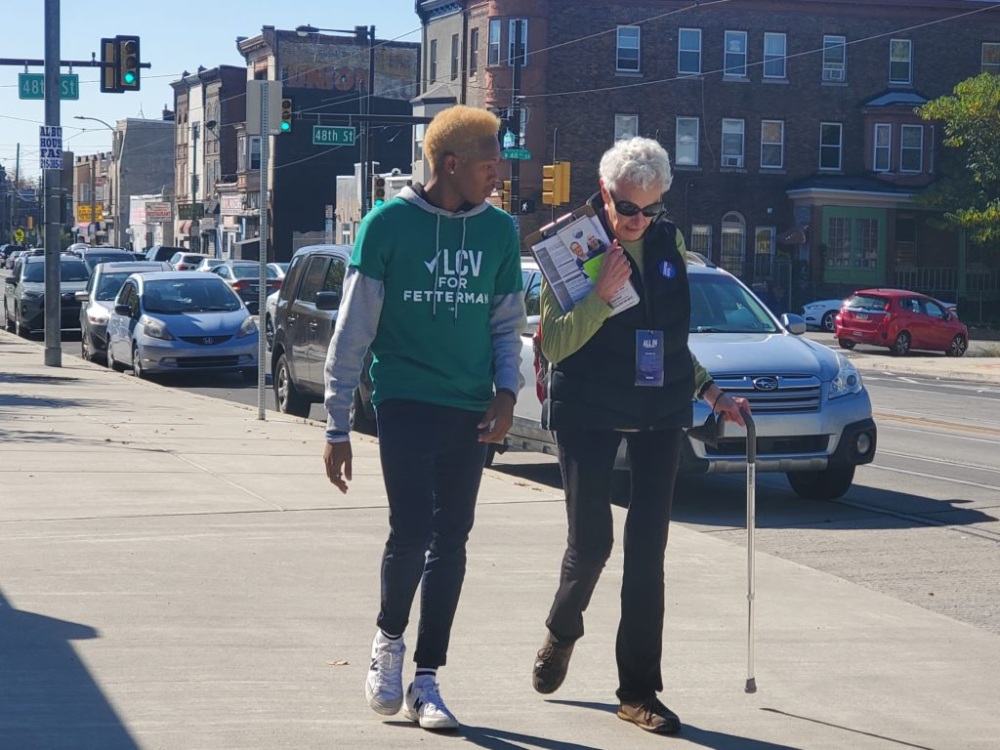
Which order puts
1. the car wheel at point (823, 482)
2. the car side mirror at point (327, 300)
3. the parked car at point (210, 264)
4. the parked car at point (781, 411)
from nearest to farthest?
the parked car at point (781, 411)
the car wheel at point (823, 482)
the car side mirror at point (327, 300)
the parked car at point (210, 264)

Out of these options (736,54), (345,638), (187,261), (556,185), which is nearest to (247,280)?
(556,185)

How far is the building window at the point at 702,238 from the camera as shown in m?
54.6

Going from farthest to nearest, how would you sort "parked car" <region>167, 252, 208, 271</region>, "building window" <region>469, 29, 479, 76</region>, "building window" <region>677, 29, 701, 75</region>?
"building window" <region>469, 29, 479, 76</region> < "building window" <region>677, 29, 701, 75</region> < "parked car" <region>167, 252, 208, 271</region>

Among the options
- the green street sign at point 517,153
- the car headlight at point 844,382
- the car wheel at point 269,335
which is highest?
the green street sign at point 517,153

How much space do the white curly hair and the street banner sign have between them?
61.5 feet

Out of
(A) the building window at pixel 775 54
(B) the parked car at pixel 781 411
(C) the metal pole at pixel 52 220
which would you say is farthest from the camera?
(A) the building window at pixel 775 54

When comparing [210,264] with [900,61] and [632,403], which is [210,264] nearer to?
[900,61]

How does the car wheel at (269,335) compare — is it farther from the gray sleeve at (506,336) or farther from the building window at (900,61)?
the building window at (900,61)

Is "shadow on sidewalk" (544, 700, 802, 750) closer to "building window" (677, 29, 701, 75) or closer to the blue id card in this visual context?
the blue id card

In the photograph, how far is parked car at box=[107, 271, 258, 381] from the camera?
66.8 ft

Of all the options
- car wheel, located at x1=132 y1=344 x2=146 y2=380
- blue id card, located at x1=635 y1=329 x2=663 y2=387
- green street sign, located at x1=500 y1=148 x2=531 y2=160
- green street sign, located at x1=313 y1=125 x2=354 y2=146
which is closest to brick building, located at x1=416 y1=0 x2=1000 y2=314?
green street sign, located at x1=313 y1=125 x2=354 y2=146

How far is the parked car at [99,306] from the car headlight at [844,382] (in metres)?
15.1

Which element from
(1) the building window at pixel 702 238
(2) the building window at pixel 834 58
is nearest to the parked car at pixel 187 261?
(1) the building window at pixel 702 238

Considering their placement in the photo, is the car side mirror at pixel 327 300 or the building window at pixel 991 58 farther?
the building window at pixel 991 58
